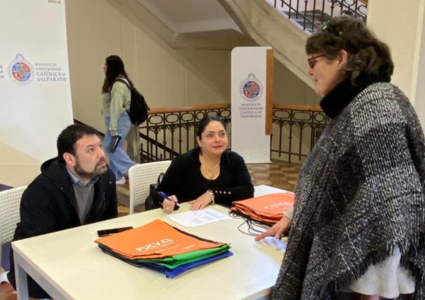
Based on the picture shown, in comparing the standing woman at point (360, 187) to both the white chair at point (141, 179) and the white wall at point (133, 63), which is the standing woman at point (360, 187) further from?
the white wall at point (133, 63)

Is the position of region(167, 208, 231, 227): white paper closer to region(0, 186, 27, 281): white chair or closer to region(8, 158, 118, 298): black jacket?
region(8, 158, 118, 298): black jacket

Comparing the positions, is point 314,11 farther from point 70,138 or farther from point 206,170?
point 70,138

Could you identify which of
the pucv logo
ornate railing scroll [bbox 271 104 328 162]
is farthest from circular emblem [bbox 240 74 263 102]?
the pucv logo

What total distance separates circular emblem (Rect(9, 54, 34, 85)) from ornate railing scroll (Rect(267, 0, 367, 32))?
11.3 ft

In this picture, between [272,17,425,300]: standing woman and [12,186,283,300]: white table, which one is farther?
[12,186,283,300]: white table

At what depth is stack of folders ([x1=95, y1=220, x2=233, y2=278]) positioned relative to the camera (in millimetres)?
1455

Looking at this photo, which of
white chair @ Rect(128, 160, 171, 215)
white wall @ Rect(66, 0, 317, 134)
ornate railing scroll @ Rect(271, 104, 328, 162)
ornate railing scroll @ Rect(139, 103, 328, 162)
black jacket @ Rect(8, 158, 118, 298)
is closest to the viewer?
black jacket @ Rect(8, 158, 118, 298)

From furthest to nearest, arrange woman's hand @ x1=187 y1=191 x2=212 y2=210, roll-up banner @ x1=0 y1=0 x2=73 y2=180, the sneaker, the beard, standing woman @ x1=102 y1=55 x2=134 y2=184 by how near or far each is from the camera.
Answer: the sneaker < standing woman @ x1=102 y1=55 x2=134 y2=184 < roll-up banner @ x1=0 y1=0 x2=73 y2=180 < woman's hand @ x1=187 y1=191 x2=212 y2=210 < the beard

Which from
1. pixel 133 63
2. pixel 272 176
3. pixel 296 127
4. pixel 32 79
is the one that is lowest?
pixel 272 176

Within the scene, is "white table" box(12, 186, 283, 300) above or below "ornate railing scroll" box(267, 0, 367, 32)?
below

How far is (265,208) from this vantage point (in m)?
2.05

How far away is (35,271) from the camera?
1.52m

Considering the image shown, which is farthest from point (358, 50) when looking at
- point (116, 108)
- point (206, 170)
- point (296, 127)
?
point (296, 127)

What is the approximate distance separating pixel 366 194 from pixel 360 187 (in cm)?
2
